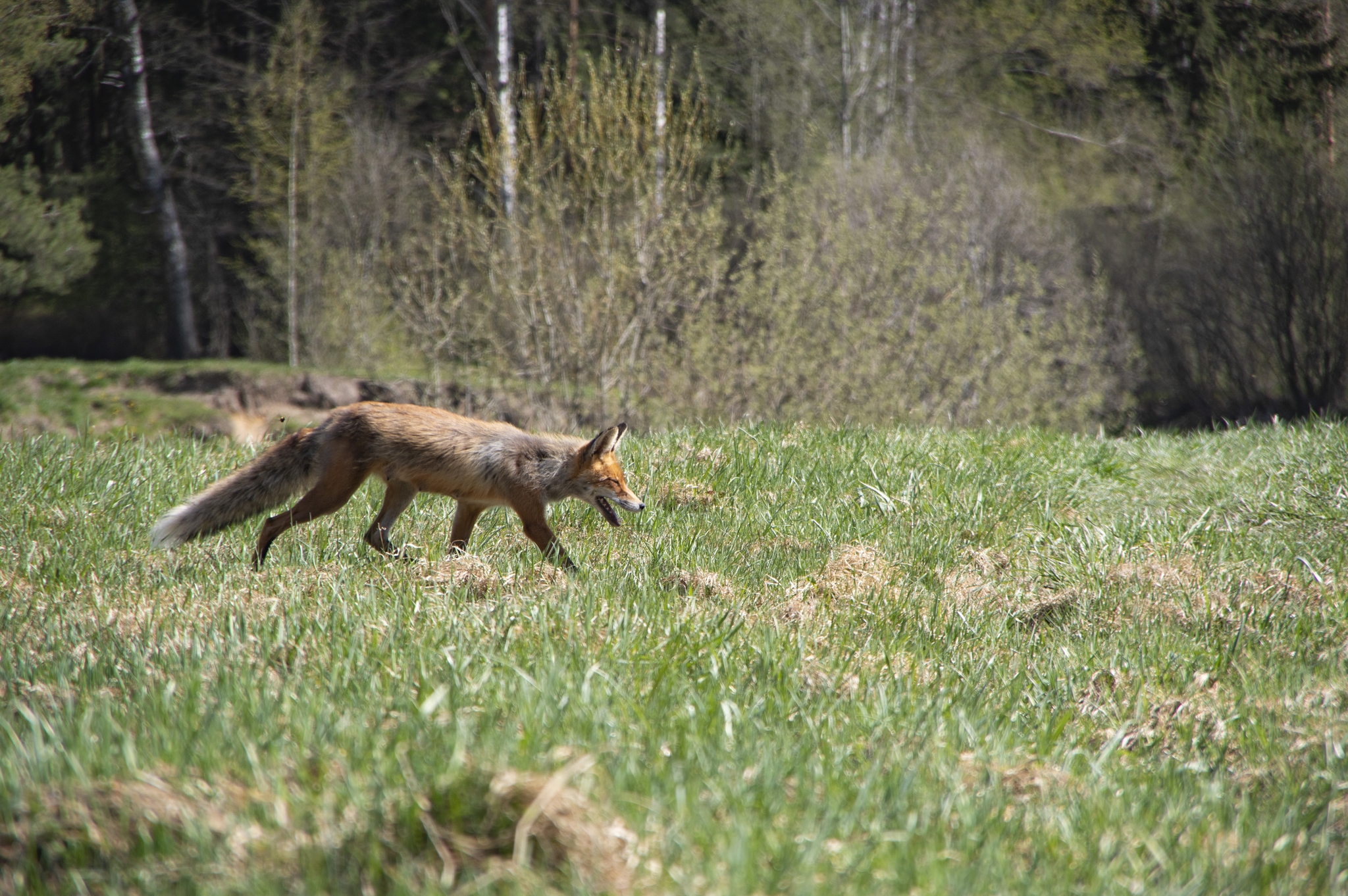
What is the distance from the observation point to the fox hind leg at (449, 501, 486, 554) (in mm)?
5539

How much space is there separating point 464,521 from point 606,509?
2.75 ft

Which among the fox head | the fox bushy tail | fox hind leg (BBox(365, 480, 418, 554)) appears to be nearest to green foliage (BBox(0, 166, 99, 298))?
the fox bushy tail

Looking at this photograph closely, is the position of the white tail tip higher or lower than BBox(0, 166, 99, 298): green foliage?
lower

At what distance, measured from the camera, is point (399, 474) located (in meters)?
5.26

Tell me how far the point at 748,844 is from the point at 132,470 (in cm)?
604

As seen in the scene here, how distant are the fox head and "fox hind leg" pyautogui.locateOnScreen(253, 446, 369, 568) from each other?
4.01 feet

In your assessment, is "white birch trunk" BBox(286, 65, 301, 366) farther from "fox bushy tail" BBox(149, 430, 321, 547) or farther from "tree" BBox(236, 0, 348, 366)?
"fox bushy tail" BBox(149, 430, 321, 547)

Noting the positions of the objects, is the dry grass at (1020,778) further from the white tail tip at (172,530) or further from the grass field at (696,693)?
the white tail tip at (172,530)

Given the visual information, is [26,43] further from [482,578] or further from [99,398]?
[482,578]

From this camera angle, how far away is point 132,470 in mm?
6672

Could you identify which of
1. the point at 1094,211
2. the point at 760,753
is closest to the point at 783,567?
the point at 760,753

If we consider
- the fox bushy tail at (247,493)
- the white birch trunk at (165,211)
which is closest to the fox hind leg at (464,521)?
A: the fox bushy tail at (247,493)

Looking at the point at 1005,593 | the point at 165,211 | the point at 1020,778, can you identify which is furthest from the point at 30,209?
the point at 1020,778

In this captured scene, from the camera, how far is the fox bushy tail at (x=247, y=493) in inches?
198
